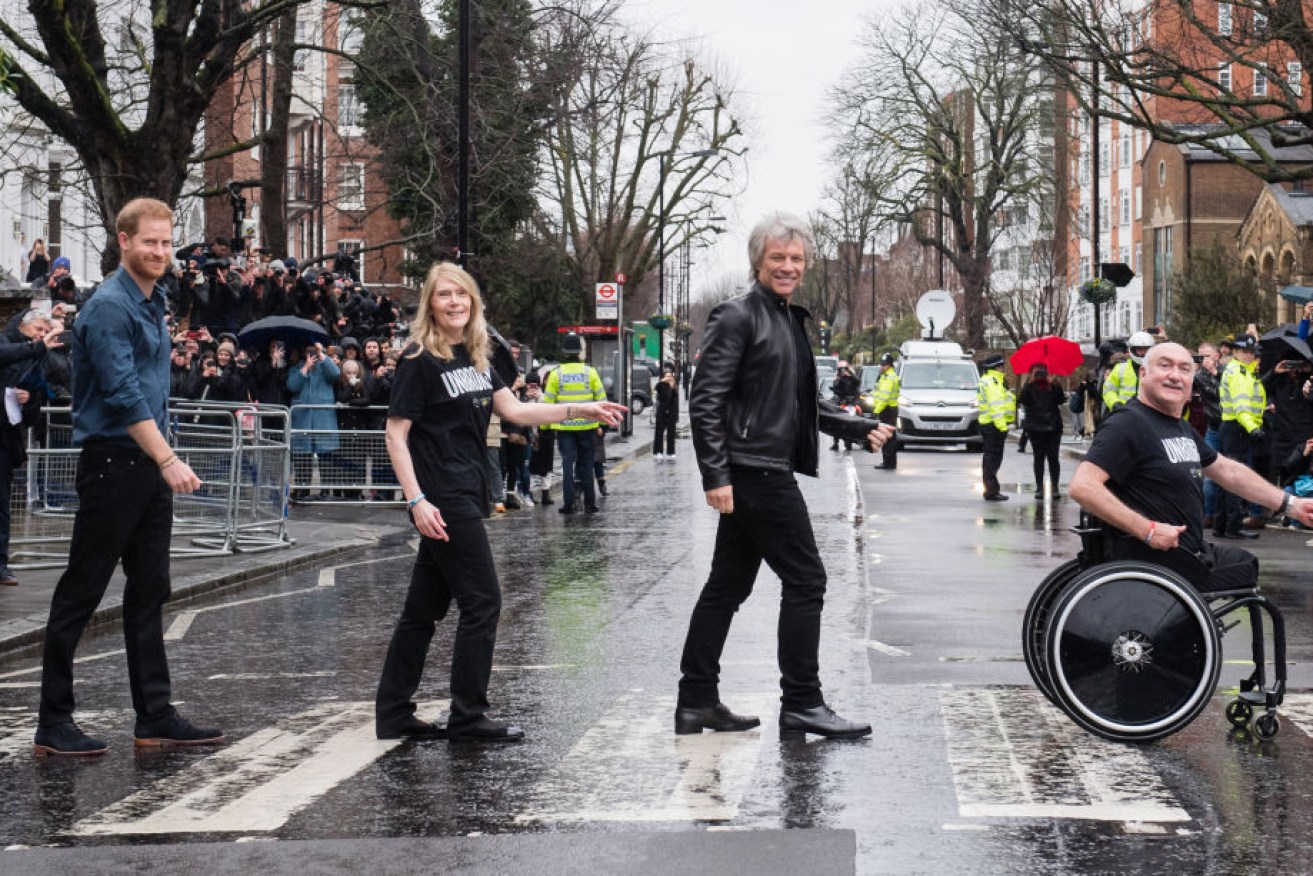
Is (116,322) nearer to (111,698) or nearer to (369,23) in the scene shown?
(111,698)

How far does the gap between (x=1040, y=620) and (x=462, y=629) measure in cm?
221

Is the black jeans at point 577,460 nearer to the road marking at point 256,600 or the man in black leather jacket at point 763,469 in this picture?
the road marking at point 256,600

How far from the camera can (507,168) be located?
3450 centimetres

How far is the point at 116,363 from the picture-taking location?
23.9ft

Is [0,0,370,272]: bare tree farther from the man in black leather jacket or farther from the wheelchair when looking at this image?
the wheelchair

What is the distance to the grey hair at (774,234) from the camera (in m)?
7.65

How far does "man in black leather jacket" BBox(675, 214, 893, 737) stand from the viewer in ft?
24.3

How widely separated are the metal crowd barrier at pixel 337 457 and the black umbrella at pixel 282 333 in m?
0.95

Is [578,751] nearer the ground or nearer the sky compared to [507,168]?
nearer the ground

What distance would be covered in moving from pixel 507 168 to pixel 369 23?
370 centimetres

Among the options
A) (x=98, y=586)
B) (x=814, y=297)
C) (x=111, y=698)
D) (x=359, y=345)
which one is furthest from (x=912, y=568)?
(x=814, y=297)

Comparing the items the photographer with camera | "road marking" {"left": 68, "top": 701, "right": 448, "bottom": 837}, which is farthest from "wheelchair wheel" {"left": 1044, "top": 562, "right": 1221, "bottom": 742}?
the photographer with camera

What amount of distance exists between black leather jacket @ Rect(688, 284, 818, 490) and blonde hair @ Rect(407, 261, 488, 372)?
892 mm

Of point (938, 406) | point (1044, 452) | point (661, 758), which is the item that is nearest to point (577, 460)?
point (1044, 452)
